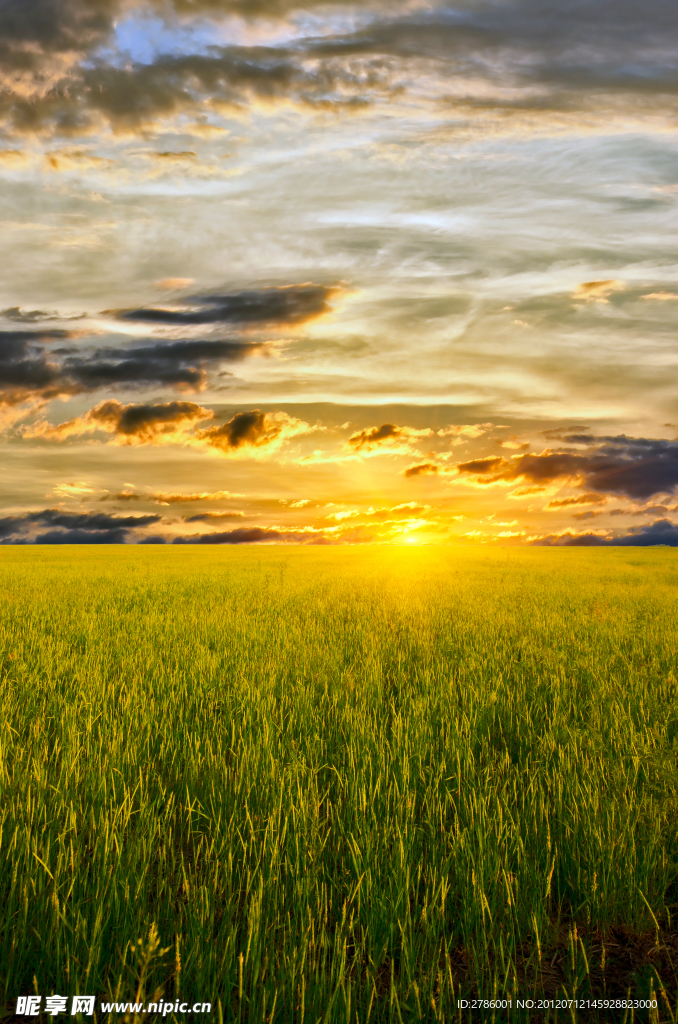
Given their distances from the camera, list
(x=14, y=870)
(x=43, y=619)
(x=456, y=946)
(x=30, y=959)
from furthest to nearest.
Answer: (x=43, y=619) < (x=14, y=870) < (x=456, y=946) < (x=30, y=959)

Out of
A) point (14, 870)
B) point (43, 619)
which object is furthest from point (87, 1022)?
point (43, 619)

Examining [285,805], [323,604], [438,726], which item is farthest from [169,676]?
[323,604]

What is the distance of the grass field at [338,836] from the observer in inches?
103

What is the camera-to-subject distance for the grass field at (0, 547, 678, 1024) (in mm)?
2627

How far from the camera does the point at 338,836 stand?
12.3 feet

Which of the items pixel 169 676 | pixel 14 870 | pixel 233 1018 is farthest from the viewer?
pixel 169 676

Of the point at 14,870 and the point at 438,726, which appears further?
the point at 438,726

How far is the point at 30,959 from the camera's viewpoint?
2746 millimetres

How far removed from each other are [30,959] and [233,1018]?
1034 millimetres

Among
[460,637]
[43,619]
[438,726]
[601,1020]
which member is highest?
[43,619]

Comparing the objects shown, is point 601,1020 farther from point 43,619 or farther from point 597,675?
point 43,619

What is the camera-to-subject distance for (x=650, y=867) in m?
3.32

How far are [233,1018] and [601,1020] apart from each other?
1.56 metres

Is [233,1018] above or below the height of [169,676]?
below
